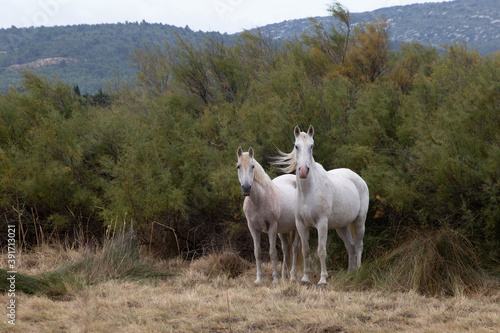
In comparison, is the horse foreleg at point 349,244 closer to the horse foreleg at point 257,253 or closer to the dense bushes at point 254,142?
the dense bushes at point 254,142

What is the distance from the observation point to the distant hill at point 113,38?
64369 millimetres

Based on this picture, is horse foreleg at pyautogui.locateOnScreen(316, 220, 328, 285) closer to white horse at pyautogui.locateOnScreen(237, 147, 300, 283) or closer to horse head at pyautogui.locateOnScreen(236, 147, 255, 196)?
white horse at pyautogui.locateOnScreen(237, 147, 300, 283)

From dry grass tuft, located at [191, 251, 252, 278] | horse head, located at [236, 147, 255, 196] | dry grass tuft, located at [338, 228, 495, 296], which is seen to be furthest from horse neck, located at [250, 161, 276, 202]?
dry grass tuft, located at [338, 228, 495, 296]

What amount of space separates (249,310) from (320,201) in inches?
80.3

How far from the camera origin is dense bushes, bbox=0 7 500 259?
25.0ft

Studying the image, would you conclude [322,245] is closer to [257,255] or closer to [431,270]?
[257,255]

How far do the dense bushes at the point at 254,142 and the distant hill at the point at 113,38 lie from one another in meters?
15.4

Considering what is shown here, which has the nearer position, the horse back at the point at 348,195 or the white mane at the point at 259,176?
the horse back at the point at 348,195

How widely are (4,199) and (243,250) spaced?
5824 mm

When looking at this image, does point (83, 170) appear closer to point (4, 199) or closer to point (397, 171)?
point (4, 199)

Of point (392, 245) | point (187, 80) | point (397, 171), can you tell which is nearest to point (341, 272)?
point (392, 245)

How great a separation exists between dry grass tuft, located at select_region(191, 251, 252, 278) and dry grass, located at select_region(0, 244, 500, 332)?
1.08 m

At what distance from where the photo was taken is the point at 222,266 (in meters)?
8.45

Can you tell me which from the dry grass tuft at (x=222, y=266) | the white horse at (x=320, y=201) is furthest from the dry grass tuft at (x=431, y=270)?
the dry grass tuft at (x=222, y=266)
